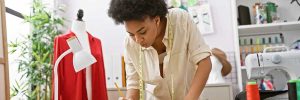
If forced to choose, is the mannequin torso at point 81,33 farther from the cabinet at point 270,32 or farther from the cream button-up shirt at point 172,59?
the cabinet at point 270,32

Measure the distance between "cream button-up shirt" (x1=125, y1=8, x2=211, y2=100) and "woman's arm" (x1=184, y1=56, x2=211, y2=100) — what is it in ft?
0.08

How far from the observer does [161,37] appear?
129 centimetres

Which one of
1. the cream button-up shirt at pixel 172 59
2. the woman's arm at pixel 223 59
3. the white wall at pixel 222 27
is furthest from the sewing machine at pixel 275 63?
the cream button-up shirt at pixel 172 59

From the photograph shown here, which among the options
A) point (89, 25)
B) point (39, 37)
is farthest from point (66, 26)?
point (39, 37)

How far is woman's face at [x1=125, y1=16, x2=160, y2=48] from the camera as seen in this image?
106cm

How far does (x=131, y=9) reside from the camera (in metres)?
1.04

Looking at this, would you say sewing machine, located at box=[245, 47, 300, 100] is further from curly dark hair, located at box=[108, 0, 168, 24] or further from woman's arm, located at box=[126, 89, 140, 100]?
curly dark hair, located at box=[108, 0, 168, 24]

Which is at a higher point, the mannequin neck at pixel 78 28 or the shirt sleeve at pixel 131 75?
the mannequin neck at pixel 78 28

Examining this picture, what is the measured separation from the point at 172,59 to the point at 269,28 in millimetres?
1606

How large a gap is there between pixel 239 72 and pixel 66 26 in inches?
67.5

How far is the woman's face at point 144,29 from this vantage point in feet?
3.48

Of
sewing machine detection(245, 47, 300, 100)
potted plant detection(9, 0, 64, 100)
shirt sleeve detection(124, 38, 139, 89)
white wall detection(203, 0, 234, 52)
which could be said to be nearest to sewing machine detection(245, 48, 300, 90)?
sewing machine detection(245, 47, 300, 100)

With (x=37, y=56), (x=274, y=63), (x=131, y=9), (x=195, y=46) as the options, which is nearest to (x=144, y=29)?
(x=131, y=9)

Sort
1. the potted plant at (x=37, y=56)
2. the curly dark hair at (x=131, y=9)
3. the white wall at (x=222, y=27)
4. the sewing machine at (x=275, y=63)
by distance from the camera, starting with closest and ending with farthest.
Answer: the curly dark hair at (x=131, y=9)
the sewing machine at (x=275, y=63)
the potted plant at (x=37, y=56)
the white wall at (x=222, y=27)
